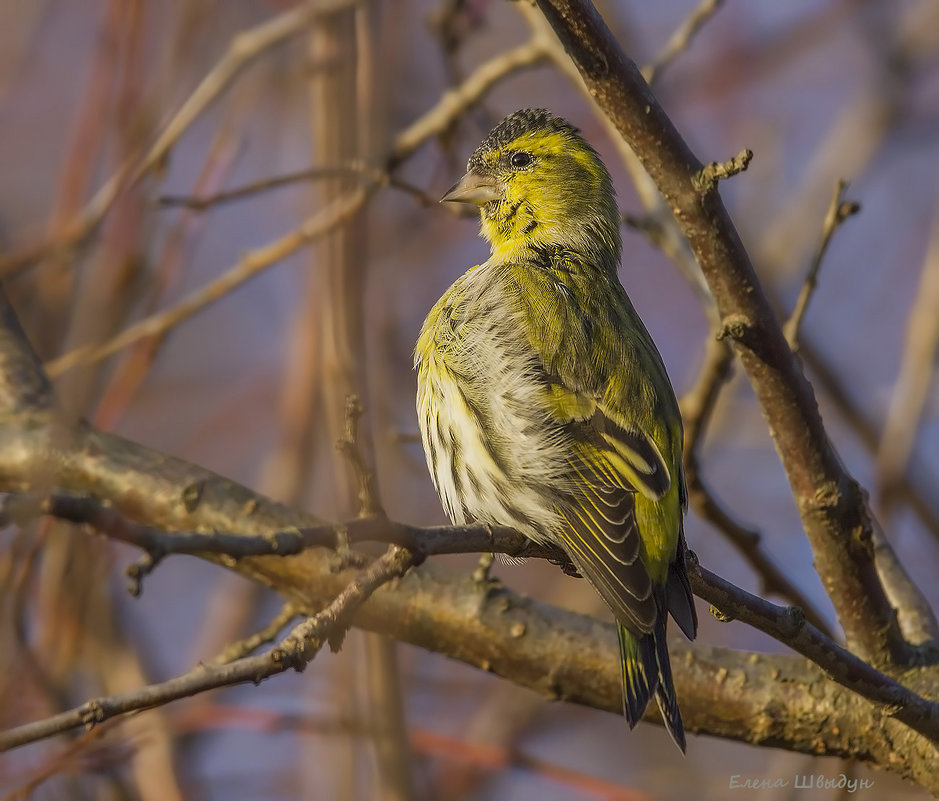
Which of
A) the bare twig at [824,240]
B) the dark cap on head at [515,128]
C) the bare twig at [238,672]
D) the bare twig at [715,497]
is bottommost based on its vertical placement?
the bare twig at [238,672]

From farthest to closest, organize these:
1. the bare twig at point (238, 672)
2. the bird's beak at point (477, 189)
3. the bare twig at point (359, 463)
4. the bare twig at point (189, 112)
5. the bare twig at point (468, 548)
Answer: the bird's beak at point (477, 189) → the bare twig at point (189, 112) → the bare twig at point (359, 463) → the bare twig at point (238, 672) → the bare twig at point (468, 548)

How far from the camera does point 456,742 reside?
3834 millimetres

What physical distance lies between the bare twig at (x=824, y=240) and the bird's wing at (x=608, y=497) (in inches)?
20.5

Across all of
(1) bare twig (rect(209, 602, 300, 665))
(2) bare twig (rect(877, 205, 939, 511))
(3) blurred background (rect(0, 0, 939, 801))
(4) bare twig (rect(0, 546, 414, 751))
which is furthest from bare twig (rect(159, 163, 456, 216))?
(2) bare twig (rect(877, 205, 939, 511))

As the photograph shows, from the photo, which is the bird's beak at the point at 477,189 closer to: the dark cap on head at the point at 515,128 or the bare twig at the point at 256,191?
the dark cap on head at the point at 515,128

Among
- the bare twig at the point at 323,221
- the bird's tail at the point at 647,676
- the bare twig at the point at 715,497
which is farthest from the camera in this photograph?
the bare twig at the point at 715,497

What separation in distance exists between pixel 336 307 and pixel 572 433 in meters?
1.03

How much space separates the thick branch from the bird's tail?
19.8 inches

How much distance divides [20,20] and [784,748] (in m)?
3.77

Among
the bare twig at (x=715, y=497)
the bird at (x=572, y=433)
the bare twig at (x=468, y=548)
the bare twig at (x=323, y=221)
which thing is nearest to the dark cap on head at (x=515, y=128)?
the bare twig at (x=323, y=221)

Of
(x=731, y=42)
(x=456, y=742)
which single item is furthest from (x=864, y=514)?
(x=731, y=42)

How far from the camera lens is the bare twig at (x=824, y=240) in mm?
3039

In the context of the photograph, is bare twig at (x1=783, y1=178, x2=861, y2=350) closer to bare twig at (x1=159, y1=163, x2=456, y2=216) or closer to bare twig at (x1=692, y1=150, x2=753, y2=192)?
bare twig at (x1=692, y1=150, x2=753, y2=192)

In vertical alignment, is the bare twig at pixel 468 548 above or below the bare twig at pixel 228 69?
below
